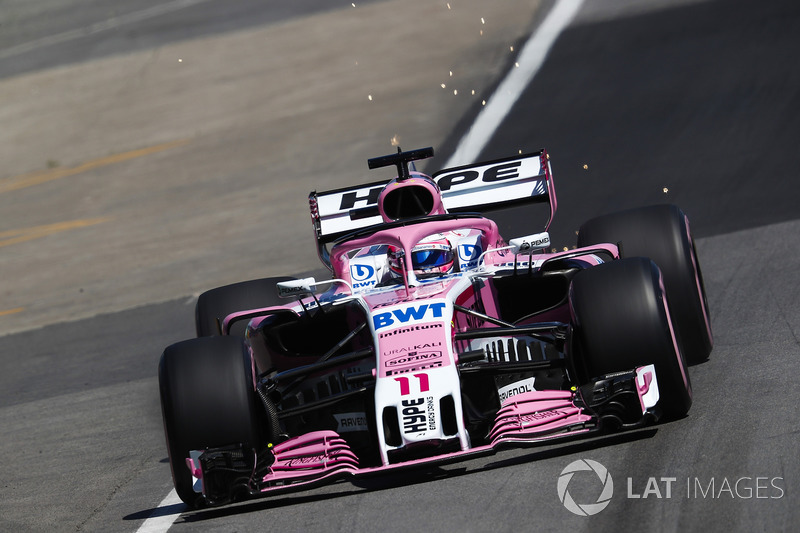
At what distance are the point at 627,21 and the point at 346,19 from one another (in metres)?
6.87

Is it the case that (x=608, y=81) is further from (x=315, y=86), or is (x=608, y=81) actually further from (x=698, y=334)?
(x=698, y=334)

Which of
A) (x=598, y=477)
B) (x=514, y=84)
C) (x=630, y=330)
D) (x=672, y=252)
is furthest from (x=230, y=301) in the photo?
(x=514, y=84)

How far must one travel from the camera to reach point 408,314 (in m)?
8.67

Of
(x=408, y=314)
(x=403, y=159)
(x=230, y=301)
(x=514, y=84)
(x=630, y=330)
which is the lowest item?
(x=630, y=330)

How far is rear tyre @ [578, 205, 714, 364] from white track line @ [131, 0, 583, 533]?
26.3 ft

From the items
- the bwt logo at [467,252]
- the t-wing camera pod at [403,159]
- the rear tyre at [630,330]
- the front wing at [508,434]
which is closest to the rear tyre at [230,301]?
the t-wing camera pod at [403,159]

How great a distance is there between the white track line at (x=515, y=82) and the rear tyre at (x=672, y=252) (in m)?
8.02

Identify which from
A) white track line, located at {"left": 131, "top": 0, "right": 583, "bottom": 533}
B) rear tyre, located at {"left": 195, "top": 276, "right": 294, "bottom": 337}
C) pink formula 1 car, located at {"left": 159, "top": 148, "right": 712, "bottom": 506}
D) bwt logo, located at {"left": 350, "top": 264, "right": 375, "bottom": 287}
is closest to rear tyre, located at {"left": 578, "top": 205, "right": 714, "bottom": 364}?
pink formula 1 car, located at {"left": 159, "top": 148, "right": 712, "bottom": 506}

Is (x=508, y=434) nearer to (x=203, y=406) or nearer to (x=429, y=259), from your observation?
(x=203, y=406)

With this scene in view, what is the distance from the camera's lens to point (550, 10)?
24.7 m

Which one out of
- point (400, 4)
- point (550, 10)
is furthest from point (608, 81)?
point (400, 4)

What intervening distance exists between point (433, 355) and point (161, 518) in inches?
81.3

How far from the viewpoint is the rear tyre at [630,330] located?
818 cm

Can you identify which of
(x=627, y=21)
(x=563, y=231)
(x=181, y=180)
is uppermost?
(x=627, y=21)
